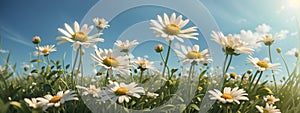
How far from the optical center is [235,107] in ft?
7.63

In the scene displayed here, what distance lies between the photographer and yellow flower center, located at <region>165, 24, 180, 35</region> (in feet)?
6.87

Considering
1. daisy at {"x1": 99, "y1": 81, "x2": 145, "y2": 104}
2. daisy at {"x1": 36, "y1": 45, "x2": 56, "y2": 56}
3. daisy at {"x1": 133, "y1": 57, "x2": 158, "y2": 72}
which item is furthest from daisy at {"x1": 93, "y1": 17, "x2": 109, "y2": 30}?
daisy at {"x1": 99, "y1": 81, "x2": 145, "y2": 104}

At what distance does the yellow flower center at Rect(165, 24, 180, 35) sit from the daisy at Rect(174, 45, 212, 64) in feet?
0.59

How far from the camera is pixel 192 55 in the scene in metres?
2.22

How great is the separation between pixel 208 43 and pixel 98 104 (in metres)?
1.05

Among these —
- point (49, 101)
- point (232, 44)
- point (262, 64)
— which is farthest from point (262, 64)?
point (49, 101)

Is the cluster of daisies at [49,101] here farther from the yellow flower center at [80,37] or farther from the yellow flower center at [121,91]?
the yellow flower center at [80,37]

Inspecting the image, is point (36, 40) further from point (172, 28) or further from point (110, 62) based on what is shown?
point (172, 28)

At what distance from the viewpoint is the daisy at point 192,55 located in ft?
7.20

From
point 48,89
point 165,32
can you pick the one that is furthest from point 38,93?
point 165,32

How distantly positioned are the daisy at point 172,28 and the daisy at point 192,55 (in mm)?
152

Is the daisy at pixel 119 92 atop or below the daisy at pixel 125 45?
below

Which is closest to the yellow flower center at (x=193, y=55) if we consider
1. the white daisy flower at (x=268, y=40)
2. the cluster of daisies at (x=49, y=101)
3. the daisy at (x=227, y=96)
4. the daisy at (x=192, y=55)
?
the daisy at (x=192, y=55)

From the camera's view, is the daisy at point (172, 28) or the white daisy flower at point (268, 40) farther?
the white daisy flower at point (268, 40)
